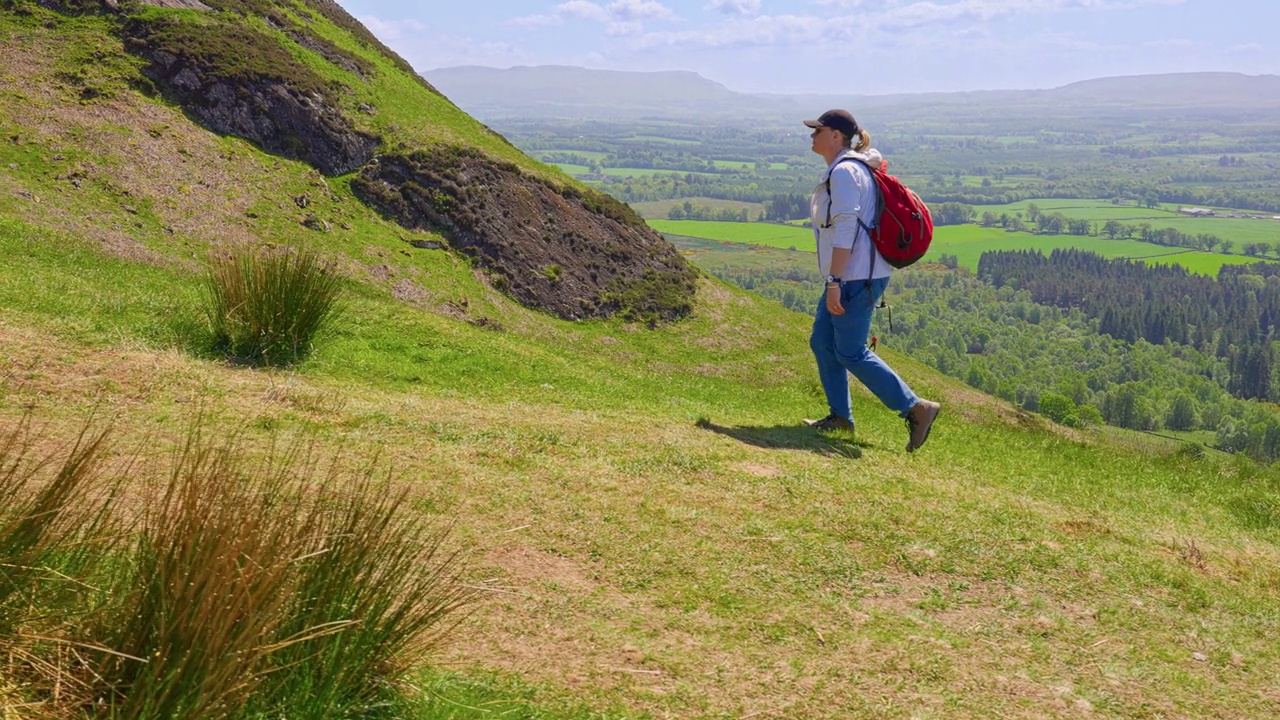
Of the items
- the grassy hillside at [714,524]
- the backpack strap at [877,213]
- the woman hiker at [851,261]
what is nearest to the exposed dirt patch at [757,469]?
the grassy hillside at [714,524]

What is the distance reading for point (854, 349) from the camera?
879 centimetres

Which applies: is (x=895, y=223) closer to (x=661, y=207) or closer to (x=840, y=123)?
(x=840, y=123)

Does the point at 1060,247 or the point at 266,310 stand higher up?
the point at 266,310

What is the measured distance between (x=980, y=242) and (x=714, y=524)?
18375 centimetres

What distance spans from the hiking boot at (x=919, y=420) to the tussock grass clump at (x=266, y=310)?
6.66m

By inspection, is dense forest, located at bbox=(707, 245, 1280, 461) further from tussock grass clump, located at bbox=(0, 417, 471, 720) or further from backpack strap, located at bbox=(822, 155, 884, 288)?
tussock grass clump, located at bbox=(0, 417, 471, 720)

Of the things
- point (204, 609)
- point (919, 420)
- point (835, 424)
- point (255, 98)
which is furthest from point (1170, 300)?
point (204, 609)

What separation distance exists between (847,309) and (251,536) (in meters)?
6.68

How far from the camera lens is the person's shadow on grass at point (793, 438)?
8.73 m

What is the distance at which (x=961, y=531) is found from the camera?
6480 millimetres

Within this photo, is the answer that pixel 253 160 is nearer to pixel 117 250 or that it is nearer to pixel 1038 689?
pixel 117 250

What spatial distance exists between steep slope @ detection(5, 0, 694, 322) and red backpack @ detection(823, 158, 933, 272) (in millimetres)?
17960

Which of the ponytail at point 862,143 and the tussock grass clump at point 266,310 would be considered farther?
the tussock grass clump at point 266,310

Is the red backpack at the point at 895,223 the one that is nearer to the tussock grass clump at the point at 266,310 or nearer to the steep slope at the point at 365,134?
the tussock grass clump at the point at 266,310
